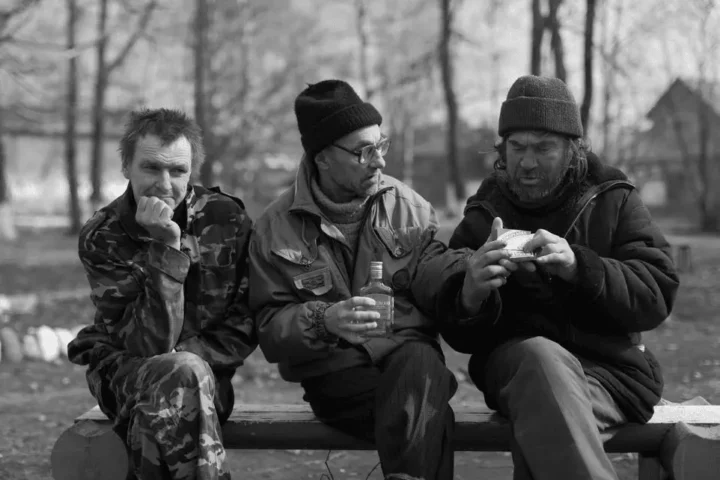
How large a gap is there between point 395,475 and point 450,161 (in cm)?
2010

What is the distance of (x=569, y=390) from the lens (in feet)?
9.98

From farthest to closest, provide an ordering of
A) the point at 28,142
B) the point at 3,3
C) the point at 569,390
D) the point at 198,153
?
1. the point at 28,142
2. the point at 3,3
3. the point at 198,153
4. the point at 569,390

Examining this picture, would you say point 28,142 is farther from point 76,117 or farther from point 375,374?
point 375,374

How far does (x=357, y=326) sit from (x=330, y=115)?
1008 millimetres

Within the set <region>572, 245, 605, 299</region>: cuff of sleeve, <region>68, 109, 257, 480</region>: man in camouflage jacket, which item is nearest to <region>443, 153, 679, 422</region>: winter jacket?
<region>572, 245, 605, 299</region>: cuff of sleeve

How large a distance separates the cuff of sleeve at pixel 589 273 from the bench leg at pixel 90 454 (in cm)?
183

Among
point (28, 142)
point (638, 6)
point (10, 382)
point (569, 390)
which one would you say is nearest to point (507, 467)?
point (569, 390)

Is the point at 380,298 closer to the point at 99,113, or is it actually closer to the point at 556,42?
the point at 556,42

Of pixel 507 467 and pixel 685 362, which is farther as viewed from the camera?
pixel 685 362

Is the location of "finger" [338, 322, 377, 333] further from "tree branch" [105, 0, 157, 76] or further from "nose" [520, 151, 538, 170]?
"tree branch" [105, 0, 157, 76]

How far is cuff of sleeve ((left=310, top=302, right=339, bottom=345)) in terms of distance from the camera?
346 cm

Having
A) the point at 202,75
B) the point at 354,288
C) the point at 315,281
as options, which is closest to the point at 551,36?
the point at 202,75

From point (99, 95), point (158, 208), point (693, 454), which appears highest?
point (99, 95)

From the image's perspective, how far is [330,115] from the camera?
3.88m
